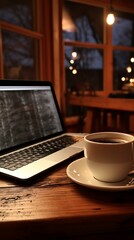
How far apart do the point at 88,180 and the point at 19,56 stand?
199cm

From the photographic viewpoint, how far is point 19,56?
224 cm

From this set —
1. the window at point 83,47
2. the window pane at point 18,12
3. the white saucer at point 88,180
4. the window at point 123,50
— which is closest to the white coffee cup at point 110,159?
the white saucer at point 88,180

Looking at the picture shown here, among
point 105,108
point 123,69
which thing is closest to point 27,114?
point 105,108

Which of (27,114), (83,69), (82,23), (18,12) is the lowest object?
(27,114)

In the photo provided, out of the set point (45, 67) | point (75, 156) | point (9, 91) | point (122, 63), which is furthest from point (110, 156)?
point (122, 63)

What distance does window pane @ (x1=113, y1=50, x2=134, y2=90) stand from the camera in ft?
11.6

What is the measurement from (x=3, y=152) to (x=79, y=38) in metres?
2.73

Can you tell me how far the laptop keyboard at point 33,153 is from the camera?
0.57m

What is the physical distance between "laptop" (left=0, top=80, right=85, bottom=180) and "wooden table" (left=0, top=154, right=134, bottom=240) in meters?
0.09

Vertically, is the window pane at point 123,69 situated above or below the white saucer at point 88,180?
above

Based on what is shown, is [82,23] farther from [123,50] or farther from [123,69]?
[123,69]

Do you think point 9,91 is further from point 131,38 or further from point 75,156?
point 131,38

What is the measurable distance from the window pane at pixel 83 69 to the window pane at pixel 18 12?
728mm

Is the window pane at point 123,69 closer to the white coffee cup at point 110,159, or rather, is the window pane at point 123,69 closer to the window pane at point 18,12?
the window pane at point 18,12
